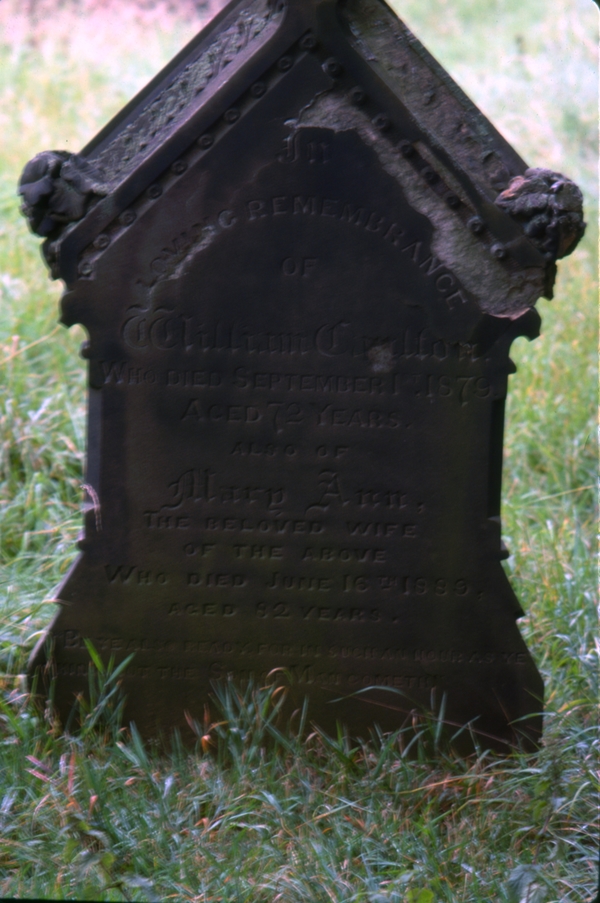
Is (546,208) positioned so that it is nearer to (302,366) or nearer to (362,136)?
(362,136)

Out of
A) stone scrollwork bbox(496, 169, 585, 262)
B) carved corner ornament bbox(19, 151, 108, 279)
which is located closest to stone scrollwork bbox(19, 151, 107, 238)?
carved corner ornament bbox(19, 151, 108, 279)

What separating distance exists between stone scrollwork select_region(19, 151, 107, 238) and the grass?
1.25m

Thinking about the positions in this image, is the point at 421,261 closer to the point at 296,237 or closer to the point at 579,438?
the point at 296,237

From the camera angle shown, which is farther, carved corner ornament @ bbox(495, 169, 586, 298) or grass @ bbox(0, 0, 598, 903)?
carved corner ornament @ bbox(495, 169, 586, 298)

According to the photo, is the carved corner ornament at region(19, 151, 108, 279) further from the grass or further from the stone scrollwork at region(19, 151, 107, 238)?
the grass

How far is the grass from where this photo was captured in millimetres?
2191

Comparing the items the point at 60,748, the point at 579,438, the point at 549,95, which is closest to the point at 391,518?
the point at 60,748

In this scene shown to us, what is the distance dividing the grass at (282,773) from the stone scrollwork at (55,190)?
4.11ft

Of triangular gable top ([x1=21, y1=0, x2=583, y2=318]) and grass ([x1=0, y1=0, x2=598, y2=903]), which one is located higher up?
triangular gable top ([x1=21, y1=0, x2=583, y2=318])

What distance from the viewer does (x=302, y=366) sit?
2.76m

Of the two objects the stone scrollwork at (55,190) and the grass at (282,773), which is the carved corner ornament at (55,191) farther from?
the grass at (282,773)

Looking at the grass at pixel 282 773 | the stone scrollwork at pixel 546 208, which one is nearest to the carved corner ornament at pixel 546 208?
the stone scrollwork at pixel 546 208

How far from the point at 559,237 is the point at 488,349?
384 millimetres

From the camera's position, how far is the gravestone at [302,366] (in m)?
2.68
